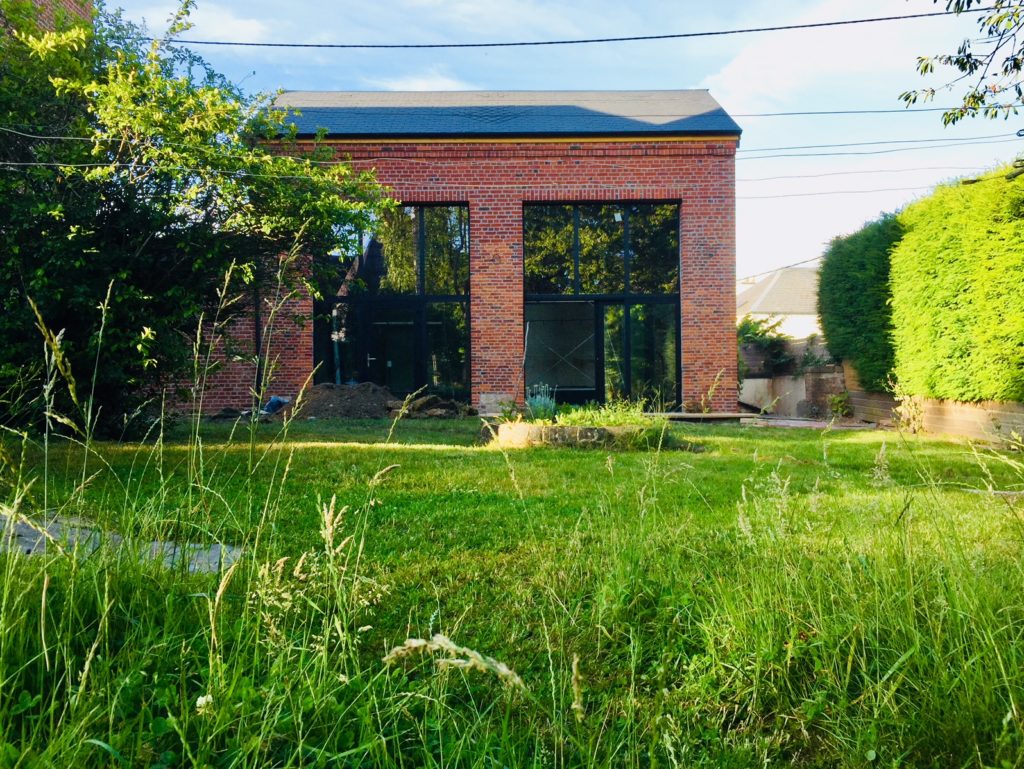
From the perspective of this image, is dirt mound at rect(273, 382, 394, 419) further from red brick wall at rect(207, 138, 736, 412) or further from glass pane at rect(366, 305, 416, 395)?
red brick wall at rect(207, 138, 736, 412)

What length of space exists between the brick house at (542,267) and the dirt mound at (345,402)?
0.59 m

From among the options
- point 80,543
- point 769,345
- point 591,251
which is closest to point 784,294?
point 769,345

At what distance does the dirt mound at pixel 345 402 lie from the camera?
12.1 m

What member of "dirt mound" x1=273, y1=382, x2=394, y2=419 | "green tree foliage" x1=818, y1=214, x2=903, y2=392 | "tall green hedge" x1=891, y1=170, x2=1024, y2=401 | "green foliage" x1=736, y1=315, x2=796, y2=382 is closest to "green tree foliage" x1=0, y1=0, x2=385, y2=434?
Answer: "dirt mound" x1=273, y1=382, x2=394, y2=419

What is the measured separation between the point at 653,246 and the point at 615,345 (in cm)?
192

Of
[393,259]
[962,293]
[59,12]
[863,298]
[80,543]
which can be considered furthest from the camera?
[393,259]

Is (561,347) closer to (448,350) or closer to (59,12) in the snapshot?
(448,350)

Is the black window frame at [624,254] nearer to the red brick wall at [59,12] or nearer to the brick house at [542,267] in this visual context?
the brick house at [542,267]

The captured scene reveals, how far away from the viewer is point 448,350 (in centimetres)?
1343

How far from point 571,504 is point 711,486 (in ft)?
4.00

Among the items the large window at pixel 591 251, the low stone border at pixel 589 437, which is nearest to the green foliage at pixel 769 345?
the large window at pixel 591 251

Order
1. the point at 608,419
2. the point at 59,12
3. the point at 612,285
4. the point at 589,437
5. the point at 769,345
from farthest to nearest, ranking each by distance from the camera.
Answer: the point at 769,345, the point at 612,285, the point at 608,419, the point at 589,437, the point at 59,12

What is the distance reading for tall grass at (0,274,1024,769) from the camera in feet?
5.15

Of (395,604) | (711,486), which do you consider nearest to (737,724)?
(395,604)
